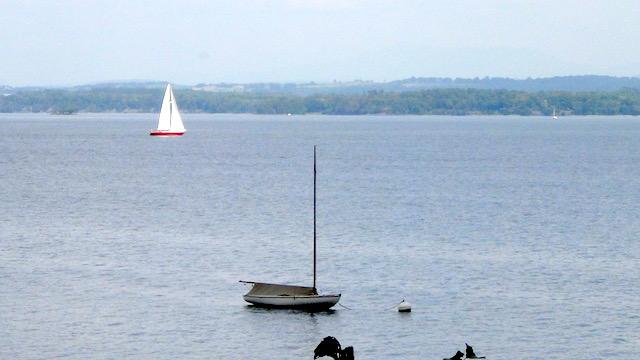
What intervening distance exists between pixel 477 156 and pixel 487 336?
146 metres

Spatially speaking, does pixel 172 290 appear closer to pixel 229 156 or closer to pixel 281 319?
pixel 281 319

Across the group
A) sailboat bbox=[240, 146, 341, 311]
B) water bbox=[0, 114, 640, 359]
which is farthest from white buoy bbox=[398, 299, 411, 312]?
sailboat bbox=[240, 146, 341, 311]

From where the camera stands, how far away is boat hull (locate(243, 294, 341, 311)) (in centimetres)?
5912

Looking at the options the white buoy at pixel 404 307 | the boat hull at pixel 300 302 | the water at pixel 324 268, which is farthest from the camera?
the boat hull at pixel 300 302

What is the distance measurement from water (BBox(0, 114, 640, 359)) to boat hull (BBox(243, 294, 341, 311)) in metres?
0.58

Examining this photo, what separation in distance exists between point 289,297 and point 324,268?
1235 centimetres

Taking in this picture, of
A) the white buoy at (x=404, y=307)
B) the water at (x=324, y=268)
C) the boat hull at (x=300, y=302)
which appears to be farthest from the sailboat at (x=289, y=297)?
the white buoy at (x=404, y=307)

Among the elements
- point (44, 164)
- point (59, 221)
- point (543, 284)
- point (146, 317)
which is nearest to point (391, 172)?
point (44, 164)

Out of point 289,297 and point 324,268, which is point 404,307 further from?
point 324,268

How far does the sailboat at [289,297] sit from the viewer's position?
194 feet

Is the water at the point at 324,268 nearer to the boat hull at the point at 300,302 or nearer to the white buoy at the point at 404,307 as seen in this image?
the white buoy at the point at 404,307

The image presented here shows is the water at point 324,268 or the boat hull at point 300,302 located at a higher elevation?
the boat hull at point 300,302

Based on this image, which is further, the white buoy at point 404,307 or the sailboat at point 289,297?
the sailboat at point 289,297

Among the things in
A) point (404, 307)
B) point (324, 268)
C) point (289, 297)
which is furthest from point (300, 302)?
point (324, 268)
